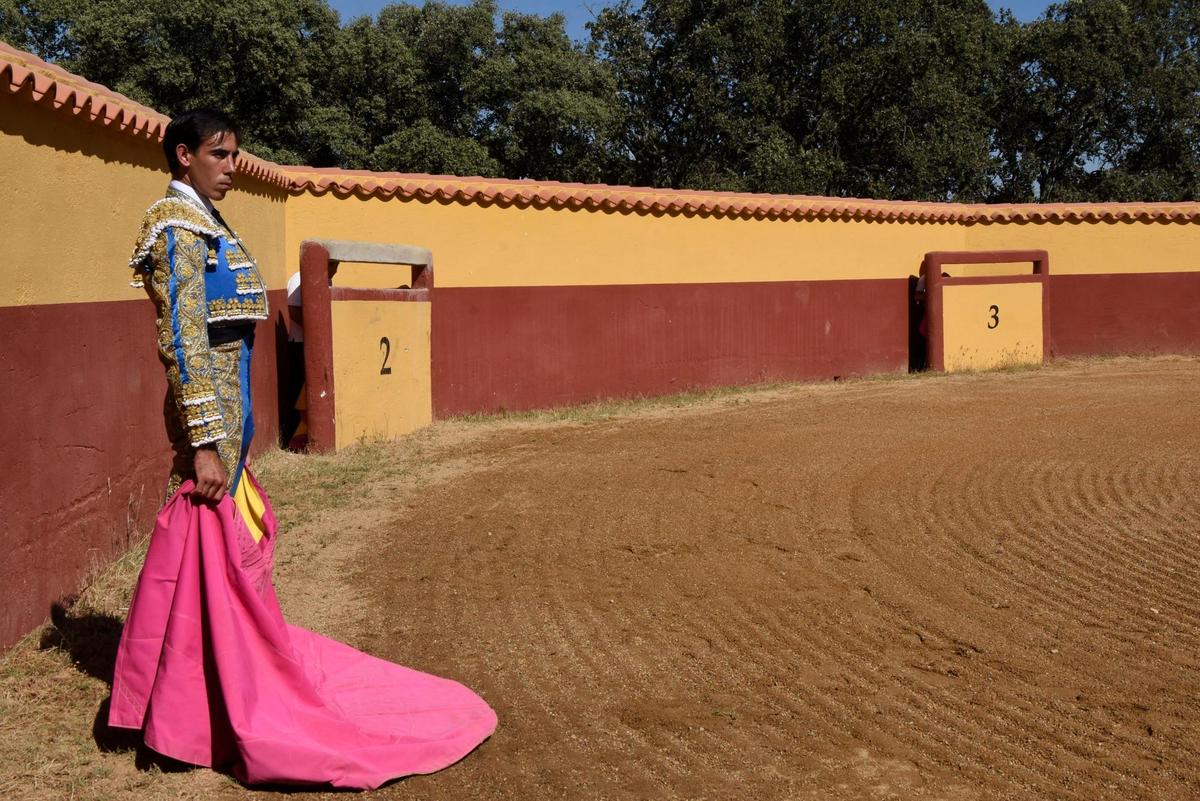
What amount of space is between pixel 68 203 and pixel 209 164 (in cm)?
214

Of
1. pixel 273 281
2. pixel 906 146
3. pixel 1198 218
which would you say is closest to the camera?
pixel 273 281

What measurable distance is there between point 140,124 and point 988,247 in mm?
12003

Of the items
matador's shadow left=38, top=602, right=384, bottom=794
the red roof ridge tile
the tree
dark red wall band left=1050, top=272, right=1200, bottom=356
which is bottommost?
matador's shadow left=38, top=602, right=384, bottom=794

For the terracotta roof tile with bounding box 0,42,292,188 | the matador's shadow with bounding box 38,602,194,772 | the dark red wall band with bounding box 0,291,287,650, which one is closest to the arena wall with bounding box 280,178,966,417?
the terracotta roof tile with bounding box 0,42,292,188

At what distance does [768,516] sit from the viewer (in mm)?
6633

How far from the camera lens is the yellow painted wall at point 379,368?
8.91 m

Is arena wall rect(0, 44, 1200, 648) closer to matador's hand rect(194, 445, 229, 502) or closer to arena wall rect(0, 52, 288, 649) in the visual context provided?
arena wall rect(0, 52, 288, 649)

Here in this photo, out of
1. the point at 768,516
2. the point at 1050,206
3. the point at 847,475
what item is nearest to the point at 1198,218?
the point at 1050,206

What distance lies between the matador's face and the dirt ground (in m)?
1.66

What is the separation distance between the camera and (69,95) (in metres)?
5.04

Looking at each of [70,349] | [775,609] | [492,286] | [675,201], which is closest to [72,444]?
[70,349]

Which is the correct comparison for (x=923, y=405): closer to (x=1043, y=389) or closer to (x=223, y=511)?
(x=1043, y=389)

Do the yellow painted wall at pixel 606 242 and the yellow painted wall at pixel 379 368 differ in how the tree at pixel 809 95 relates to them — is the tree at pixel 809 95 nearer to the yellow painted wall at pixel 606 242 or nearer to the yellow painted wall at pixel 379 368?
the yellow painted wall at pixel 606 242

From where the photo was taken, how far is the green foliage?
24.8m
